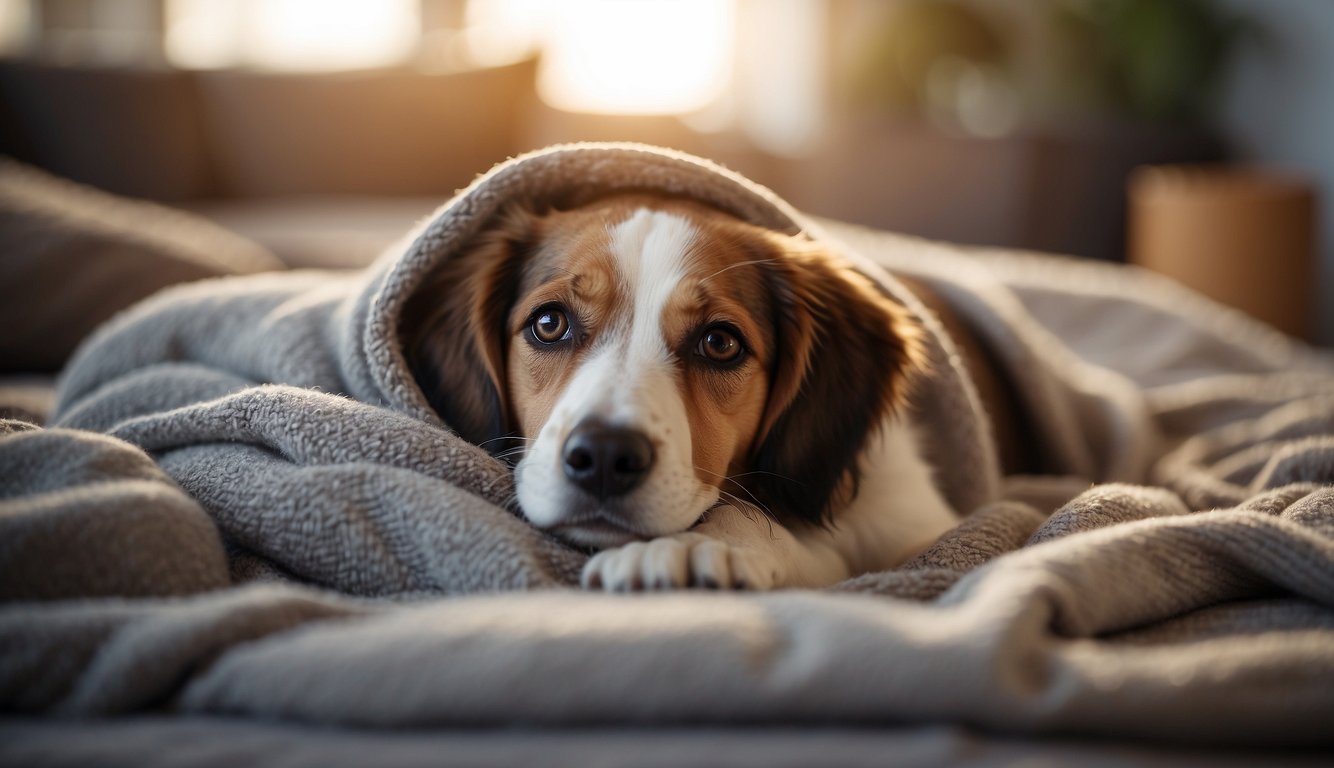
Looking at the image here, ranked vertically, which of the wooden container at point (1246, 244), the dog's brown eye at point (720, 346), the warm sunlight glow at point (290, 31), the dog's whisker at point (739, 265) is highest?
the warm sunlight glow at point (290, 31)

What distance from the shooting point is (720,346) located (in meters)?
1.40

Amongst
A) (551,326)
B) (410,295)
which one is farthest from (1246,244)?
(410,295)

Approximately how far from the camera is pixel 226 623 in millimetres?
844

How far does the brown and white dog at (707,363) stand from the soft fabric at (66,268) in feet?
3.28

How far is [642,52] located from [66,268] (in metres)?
4.92

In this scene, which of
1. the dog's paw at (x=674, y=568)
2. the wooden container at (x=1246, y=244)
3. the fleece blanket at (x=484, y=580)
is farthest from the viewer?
the wooden container at (x=1246, y=244)

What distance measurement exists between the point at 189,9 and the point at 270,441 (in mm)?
6333

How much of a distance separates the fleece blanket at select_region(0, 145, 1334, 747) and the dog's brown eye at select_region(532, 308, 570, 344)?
7.1 inches

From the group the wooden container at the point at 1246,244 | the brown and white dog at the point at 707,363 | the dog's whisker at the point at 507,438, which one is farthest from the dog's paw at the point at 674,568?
the wooden container at the point at 1246,244

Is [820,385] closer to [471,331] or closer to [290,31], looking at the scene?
[471,331]

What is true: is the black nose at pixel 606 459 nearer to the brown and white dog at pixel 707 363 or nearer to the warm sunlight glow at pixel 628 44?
the brown and white dog at pixel 707 363

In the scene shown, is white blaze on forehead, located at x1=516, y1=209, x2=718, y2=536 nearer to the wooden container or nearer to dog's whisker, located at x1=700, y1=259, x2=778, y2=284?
dog's whisker, located at x1=700, y1=259, x2=778, y2=284

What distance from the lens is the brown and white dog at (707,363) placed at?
1.29 m

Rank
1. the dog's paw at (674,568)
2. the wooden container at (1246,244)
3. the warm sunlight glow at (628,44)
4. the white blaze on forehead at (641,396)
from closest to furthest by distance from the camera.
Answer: the dog's paw at (674,568), the white blaze on forehead at (641,396), the wooden container at (1246,244), the warm sunlight glow at (628,44)
